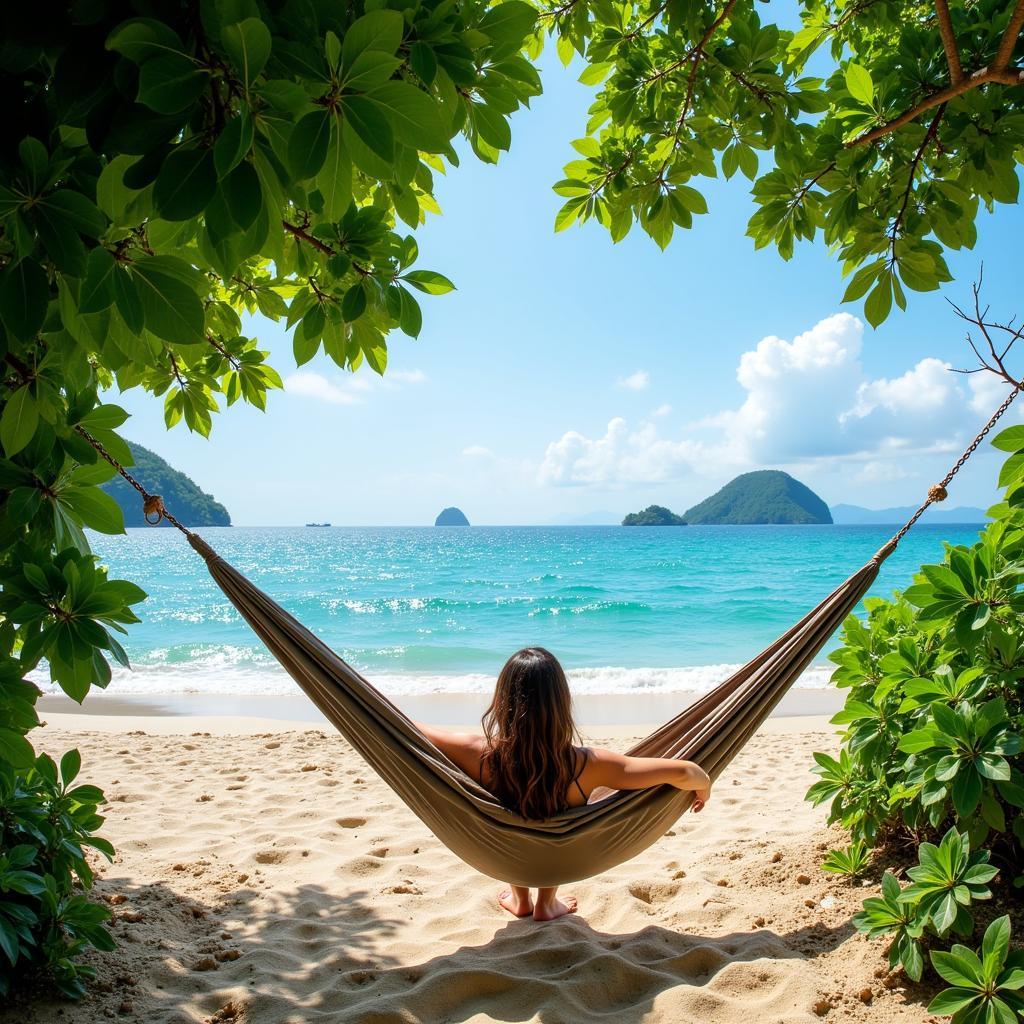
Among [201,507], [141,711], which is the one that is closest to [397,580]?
[141,711]

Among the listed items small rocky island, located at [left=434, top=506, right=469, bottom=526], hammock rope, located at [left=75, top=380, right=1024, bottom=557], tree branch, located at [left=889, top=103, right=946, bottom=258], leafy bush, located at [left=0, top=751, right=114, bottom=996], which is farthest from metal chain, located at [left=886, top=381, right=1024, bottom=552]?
small rocky island, located at [left=434, top=506, right=469, bottom=526]

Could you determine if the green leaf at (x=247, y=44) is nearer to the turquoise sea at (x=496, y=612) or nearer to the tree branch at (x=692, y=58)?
the tree branch at (x=692, y=58)

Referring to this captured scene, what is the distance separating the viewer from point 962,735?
1411 mm

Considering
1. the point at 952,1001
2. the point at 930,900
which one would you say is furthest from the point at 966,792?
the point at 952,1001

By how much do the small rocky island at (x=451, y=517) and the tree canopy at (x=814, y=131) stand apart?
7556 cm

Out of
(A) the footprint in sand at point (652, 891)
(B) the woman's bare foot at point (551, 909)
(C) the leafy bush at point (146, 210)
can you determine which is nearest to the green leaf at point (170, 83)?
(C) the leafy bush at point (146, 210)

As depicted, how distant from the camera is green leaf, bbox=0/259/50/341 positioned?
32.8 inches

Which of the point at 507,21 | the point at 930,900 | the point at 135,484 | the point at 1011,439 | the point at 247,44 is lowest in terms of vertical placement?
the point at 930,900

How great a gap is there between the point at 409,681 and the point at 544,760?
6.54 m

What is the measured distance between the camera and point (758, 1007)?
4.92 feet

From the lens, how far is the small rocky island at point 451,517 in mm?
78000

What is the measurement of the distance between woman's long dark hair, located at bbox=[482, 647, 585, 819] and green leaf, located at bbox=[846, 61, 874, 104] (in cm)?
133

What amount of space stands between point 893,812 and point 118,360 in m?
1.82

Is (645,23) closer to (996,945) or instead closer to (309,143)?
(309,143)
